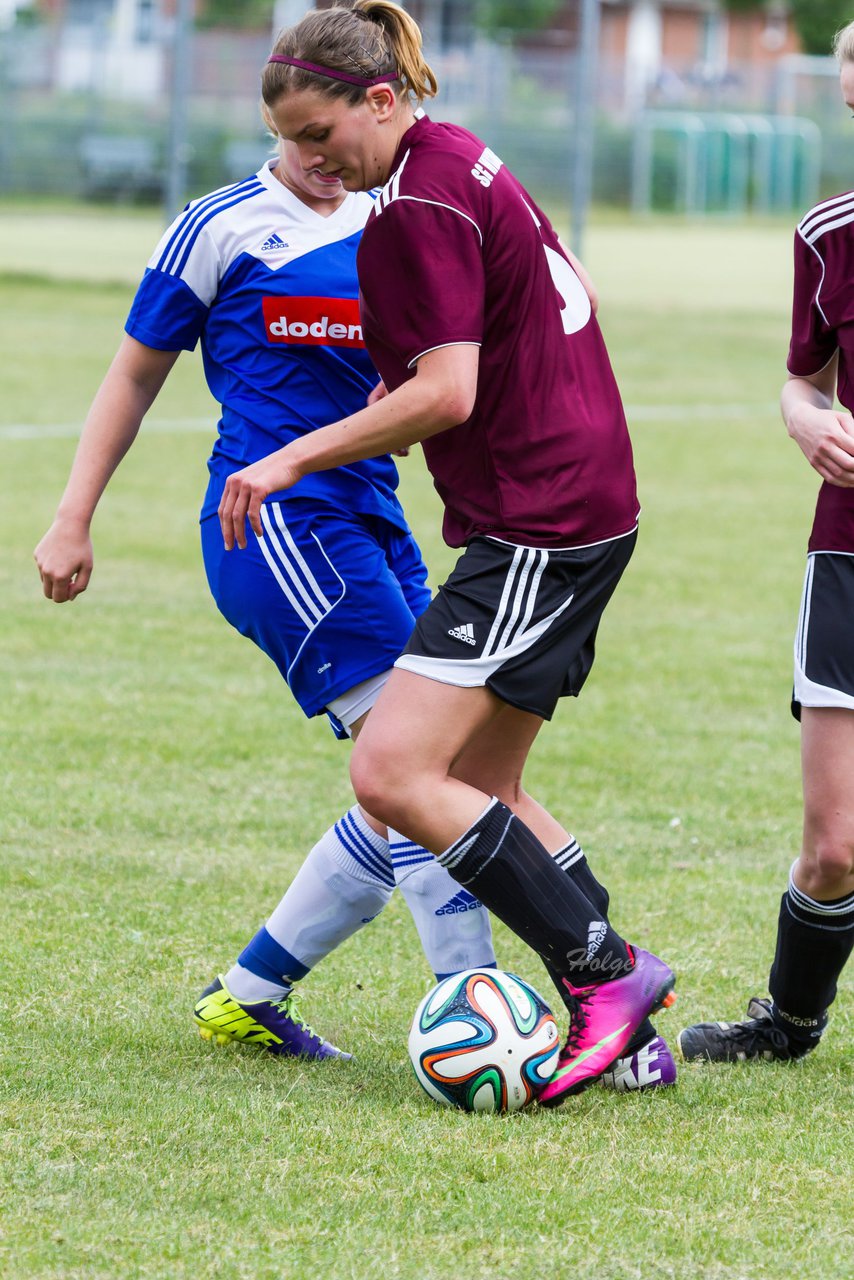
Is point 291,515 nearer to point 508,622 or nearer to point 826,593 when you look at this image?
point 508,622

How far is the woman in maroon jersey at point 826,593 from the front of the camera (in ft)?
11.8

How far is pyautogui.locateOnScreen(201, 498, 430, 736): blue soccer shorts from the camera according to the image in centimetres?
380

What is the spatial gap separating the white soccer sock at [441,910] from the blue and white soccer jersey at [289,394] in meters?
0.37

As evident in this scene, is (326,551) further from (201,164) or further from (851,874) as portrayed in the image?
(201,164)

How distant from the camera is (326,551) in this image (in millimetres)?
3812

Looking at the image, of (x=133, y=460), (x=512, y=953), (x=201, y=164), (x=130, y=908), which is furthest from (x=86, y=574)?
(x=201, y=164)

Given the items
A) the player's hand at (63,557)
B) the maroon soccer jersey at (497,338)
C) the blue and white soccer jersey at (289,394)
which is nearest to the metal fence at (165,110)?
the blue and white soccer jersey at (289,394)

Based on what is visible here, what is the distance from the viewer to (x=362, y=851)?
3900mm

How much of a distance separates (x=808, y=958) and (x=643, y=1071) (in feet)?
1.52

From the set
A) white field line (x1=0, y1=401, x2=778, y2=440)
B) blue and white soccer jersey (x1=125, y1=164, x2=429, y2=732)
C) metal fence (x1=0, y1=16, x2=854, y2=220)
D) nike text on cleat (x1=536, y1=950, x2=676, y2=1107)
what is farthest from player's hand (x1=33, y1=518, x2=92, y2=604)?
metal fence (x1=0, y1=16, x2=854, y2=220)

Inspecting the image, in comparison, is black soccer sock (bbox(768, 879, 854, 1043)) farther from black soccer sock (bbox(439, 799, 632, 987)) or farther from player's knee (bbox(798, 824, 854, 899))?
black soccer sock (bbox(439, 799, 632, 987))

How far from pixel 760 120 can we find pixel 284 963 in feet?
152

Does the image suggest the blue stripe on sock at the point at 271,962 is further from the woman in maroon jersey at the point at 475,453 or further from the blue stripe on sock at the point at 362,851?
the woman in maroon jersey at the point at 475,453

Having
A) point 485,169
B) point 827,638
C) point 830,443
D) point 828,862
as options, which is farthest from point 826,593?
point 485,169
